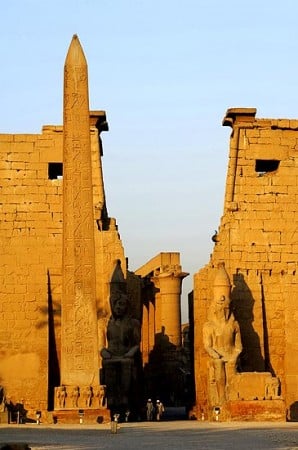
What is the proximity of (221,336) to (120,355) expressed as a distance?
6.15ft

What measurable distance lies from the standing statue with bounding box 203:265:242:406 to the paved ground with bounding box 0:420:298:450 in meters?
1.78

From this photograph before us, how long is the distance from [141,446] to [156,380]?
13091 millimetres

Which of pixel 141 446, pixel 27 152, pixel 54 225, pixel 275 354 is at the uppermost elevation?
pixel 27 152

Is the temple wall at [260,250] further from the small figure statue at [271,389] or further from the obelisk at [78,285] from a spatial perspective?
the obelisk at [78,285]

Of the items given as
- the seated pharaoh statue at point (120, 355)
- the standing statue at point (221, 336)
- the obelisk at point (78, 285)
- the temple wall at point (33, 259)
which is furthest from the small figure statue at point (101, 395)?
the temple wall at point (33, 259)

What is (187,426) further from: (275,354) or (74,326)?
(275,354)

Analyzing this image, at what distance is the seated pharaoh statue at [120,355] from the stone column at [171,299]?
723cm

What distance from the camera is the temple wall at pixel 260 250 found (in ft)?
67.2

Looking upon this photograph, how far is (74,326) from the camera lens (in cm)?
1641

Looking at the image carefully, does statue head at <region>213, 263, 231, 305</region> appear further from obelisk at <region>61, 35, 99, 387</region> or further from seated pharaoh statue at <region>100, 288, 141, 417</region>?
obelisk at <region>61, 35, 99, 387</region>

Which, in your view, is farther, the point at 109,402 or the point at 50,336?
the point at 50,336

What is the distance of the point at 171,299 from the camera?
27547 mm

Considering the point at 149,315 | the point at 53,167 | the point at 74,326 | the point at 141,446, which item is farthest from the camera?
the point at 149,315

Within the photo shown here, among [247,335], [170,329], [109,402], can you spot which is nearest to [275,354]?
[247,335]
